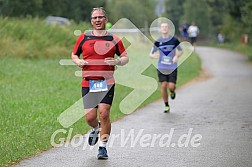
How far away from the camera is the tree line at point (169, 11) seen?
115ft

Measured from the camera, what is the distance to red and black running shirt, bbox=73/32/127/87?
8.79 metres

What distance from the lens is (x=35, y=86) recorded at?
1791cm

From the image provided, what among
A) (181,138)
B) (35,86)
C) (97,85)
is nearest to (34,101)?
(35,86)

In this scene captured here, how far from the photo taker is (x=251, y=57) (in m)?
36.2

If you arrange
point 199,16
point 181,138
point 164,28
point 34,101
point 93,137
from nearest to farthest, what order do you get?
1. point 93,137
2. point 181,138
3. point 164,28
4. point 34,101
5. point 199,16

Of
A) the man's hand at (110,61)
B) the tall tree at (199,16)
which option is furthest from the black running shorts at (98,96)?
the tall tree at (199,16)

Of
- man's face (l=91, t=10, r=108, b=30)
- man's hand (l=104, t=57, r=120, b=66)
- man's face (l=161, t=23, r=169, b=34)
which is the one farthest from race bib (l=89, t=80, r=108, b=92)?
man's face (l=161, t=23, r=169, b=34)

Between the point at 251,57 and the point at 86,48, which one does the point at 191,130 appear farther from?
the point at 251,57

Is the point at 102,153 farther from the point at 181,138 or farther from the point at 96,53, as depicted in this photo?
the point at 181,138

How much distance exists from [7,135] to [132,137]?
82.0 inches

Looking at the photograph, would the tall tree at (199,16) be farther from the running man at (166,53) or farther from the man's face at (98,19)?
the man's face at (98,19)

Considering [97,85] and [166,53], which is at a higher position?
[97,85]

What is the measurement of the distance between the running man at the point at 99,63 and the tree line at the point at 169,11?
20.8 meters

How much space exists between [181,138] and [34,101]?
5.23m
